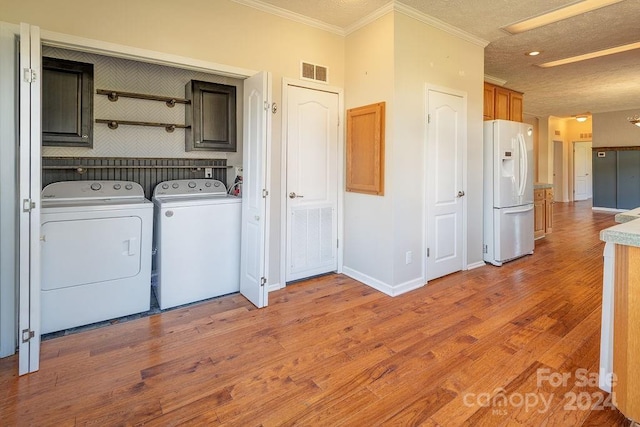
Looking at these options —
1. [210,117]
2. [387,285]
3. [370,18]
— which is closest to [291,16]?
[370,18]

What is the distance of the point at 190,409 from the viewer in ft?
5.96

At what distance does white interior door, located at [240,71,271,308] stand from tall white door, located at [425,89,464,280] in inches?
69.9

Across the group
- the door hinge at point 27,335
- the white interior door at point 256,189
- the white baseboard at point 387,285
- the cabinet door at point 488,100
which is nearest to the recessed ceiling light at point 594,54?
the cabinet door at point 488,100

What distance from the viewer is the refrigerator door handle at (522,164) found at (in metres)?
4.62

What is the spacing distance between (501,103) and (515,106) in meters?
0.53

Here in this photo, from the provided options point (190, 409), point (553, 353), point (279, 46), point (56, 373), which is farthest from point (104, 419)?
point (279, 46)

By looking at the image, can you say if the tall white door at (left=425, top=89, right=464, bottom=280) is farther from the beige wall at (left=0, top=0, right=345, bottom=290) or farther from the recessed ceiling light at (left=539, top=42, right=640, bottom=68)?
the recessed ceiling light at (left=539, top=42, right=640, bottom=68)

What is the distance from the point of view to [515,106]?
5.50 meters

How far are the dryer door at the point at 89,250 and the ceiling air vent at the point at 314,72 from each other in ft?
7.12

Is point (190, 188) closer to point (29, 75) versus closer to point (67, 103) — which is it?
point (67, 103)

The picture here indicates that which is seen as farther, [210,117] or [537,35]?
[537,35]

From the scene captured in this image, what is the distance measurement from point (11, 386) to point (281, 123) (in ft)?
9.23

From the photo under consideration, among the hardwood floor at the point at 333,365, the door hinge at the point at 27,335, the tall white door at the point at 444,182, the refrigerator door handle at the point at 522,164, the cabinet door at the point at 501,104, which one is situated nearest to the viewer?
the hardwood floor at the point at 333,365

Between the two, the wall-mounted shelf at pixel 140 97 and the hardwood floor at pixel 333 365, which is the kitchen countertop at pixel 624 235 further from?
the wall-mounted shelf at pixel 140 97
